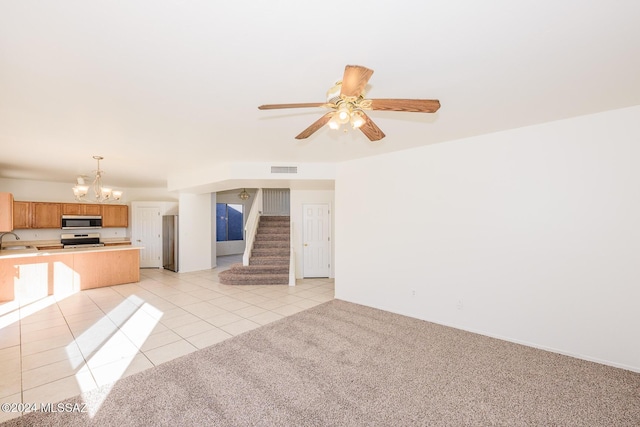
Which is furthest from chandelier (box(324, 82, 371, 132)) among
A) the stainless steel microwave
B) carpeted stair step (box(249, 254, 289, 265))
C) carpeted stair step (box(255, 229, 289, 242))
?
the stainless steel microwave

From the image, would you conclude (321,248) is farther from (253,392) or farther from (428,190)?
(253,392)

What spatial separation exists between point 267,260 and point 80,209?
18.5ft

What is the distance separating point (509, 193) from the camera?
3447mm

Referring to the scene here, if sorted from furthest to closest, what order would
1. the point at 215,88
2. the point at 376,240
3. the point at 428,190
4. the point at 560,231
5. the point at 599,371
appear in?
the point at 376,240 → the point at 428,190 → the point at 560,231 → the point at 599,371 → the point at 215,88

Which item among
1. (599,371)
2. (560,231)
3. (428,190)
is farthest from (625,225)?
(428,190)

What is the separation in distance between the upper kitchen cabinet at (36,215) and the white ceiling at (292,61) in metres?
4.79

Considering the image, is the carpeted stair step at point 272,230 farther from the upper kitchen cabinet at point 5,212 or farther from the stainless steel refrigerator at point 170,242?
the upper kitchen cabinet at point 5,212

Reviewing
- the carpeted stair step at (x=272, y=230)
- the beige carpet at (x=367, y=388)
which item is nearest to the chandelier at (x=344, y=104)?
the beige carpet at (x=367, y=388)

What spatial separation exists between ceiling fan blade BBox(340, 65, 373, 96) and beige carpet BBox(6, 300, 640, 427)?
7.93ft

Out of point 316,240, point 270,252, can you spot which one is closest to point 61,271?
point 270,252

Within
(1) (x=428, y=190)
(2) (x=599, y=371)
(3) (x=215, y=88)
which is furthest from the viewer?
(1) (x=428, y=190)

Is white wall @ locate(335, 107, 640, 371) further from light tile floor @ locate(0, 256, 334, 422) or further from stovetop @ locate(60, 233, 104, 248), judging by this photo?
stovetop @ locate(60, 233, 104, 248)

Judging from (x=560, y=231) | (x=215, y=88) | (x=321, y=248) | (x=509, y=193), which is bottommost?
(x=321, y=248)

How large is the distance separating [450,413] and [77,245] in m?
9.44
